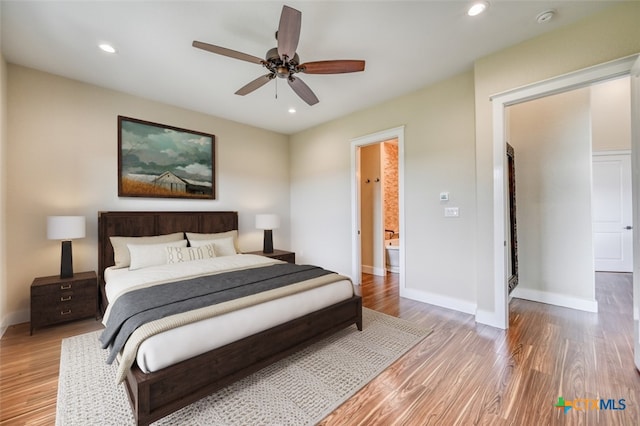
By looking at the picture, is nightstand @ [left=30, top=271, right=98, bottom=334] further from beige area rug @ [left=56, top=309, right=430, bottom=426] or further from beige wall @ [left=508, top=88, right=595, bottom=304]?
beige wall @ [left=508, top=88, right=595, bottom=304]

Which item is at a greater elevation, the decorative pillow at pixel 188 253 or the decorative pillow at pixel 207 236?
the decorative pillow at pixel 207 236

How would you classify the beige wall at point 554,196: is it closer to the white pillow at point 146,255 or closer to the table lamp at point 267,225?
the table lamp at point 267,225

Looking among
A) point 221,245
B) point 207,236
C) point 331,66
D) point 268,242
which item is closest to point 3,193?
point 207,236

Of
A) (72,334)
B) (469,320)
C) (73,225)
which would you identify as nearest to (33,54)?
(73,225)

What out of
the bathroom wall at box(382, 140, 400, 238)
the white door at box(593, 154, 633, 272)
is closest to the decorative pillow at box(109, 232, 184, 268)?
the bathroom wall at box(382, 140, 400, 238)

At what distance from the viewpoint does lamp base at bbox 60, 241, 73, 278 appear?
9.52 ft

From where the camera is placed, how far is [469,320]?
9.69 feet

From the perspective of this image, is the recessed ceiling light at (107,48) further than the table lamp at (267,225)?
No

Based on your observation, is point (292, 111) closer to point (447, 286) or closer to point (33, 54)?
point (33, 54)

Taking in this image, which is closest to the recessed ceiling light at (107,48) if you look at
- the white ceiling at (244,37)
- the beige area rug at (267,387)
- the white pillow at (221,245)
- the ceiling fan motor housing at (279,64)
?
the white ceiling at (244,37)

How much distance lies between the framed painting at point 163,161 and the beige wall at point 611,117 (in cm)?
714

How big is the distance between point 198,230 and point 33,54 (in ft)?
8.65

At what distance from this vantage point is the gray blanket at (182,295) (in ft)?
5.60

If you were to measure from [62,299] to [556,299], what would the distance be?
5958 mm
